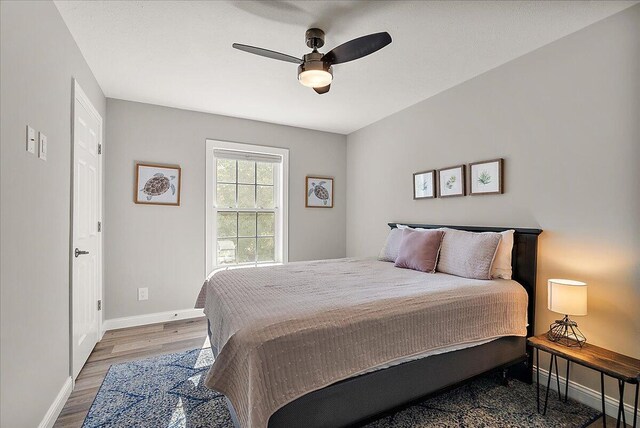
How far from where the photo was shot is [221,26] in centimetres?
204

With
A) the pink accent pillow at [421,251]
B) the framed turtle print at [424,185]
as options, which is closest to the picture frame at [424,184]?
the framed turtle print at [424,185]

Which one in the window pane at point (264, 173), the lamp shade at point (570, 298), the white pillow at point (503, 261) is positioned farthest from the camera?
the window pane at point (264, 173)

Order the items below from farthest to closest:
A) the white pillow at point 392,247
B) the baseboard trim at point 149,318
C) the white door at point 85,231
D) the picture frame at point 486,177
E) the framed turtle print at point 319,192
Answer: the framed turtle print at point 319,192 < the baseboard trim at point 149,318 < the white pillow at point 392,247 < the picture frame at point 486,177 < the white door at point 85,231

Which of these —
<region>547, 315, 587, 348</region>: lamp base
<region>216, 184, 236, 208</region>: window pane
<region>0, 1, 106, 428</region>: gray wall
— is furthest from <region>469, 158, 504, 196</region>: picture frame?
<region>0, 1, 106, 428</region>: gray wall

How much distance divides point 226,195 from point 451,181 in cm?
267

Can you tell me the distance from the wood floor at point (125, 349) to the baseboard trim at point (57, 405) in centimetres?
4

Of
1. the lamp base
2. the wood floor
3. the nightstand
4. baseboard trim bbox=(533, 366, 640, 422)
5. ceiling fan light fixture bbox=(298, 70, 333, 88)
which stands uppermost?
ceiling fan light fixture bbox=(298, 70, 333, 88)

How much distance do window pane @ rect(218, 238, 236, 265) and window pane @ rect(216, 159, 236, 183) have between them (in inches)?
30.7

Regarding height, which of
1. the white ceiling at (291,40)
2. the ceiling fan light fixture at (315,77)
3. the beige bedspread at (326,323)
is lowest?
the beige bedspread at (326,323)

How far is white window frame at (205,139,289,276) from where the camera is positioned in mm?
3758

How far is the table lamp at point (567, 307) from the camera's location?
186 cm

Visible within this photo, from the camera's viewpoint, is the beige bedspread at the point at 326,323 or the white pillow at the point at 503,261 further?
the white pillow at the point at 503,261

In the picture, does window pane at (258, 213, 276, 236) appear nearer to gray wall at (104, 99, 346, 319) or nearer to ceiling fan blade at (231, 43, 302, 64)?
gray wall at (104, 99, 346, 319)

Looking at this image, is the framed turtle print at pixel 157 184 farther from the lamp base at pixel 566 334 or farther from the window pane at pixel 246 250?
the lamp base at pixel 566 334
